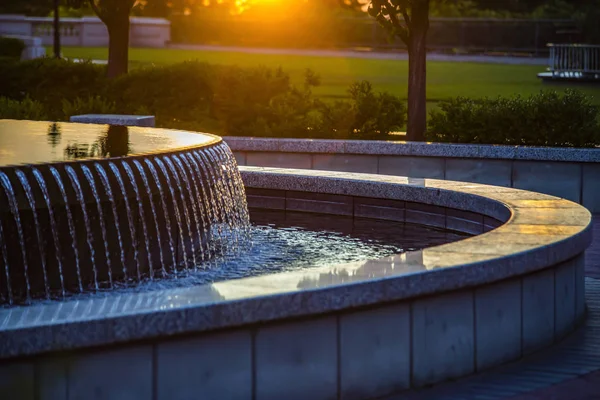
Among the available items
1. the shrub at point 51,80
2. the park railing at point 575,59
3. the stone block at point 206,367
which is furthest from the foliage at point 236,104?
the park railing at point 575,59

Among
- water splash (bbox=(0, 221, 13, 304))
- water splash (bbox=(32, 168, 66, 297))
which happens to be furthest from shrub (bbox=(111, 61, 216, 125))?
water splash (bbox=(0, 221, 13, 304))

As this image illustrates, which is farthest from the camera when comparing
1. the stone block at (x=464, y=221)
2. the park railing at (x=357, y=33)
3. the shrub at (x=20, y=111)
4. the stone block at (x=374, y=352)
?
the park railing at (x=357, y=33)

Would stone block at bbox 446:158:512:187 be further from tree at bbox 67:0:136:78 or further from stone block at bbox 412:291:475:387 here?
tree at bbox 67:0:136:78

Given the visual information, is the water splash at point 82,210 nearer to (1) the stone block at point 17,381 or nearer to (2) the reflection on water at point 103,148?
(2) the reflection on water at point 103,148

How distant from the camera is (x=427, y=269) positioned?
620cm

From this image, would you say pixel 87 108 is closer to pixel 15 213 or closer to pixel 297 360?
pixel 15 213

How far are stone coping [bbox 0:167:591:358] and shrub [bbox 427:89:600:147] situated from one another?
21.3 ft

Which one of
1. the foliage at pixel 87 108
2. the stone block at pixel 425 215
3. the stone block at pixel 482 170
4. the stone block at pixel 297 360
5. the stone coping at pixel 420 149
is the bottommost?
the stone block at pixel 297 360

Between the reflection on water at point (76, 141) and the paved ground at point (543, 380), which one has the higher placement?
the reflection on water at point (76, 141)

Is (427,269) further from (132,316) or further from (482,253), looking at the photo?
(132,316)

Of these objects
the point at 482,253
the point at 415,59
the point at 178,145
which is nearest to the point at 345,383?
the point at 482,253

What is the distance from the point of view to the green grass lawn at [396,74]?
3078 cm

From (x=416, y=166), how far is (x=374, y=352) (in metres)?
7.95

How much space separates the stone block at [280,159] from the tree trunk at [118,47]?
514 cm
